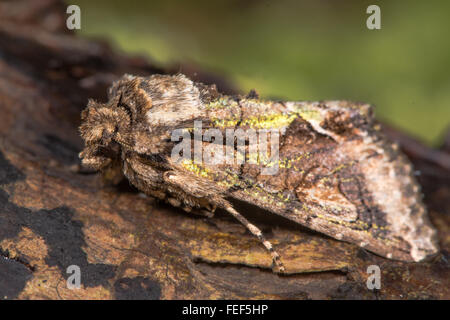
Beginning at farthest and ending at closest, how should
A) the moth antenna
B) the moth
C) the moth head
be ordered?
1. the moth head
2. the moth
3. the moth antenna

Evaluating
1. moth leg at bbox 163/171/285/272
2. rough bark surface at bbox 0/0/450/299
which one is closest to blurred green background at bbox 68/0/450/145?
rough bark surface at bbox 0/0/450/299

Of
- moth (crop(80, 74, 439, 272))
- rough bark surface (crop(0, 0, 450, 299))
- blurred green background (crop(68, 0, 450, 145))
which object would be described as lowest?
rough bark surface (crop(0, 0, 450, 299))

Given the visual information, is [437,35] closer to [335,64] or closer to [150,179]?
[335,64]

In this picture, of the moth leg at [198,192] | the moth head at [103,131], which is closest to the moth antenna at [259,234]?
the moth leg at [198,192]

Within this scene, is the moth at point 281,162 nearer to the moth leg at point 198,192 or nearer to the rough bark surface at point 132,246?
the moth leg at point 198,192

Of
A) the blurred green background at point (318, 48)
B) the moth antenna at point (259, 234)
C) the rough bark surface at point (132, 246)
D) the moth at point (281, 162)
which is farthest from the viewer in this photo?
the blurred green background at point (318, 48)

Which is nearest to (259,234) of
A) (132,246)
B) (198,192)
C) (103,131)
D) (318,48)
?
(198,192)

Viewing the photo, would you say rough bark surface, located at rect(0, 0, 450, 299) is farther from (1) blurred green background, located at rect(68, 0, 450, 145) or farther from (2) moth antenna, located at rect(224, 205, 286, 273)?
(1) blurred green background, located at rect(68, 0, 450, 145)

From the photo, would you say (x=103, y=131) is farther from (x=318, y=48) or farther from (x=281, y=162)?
(x=318, y=48)
